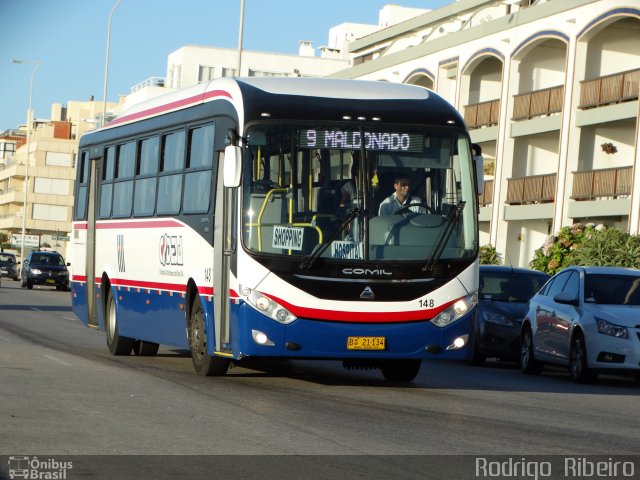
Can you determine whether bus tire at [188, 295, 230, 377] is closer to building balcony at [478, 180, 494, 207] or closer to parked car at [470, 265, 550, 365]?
parked car at [470, 265, 550, 365]

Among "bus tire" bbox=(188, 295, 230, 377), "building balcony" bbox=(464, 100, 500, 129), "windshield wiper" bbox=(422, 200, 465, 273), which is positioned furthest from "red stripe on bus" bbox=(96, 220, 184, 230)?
"building balcony" bbox=(464, 100, 500, 129)

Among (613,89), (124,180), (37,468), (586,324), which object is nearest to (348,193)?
(586,324)

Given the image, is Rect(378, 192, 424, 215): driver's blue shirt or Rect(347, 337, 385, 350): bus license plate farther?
Rect(378, 192, 424, 215): driver's blue shirt

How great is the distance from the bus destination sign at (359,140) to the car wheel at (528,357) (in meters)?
6.43

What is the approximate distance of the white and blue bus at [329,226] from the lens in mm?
15812

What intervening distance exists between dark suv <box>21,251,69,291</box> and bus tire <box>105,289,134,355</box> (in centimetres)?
4354

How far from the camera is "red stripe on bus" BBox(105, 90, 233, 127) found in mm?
17312

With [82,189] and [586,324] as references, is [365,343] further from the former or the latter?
[82,189]

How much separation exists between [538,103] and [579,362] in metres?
27.4

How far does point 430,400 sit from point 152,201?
575 centimetres

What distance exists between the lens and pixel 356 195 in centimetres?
1612

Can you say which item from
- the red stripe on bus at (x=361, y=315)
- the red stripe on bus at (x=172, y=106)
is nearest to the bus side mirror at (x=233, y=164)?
the red stripe on bus at (x=172, y=106)

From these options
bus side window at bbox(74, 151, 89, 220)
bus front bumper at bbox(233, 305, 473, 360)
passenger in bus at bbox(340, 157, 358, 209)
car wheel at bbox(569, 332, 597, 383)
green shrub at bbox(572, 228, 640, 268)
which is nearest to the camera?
bus front bumper at bbox(233, 305, 473, 360)

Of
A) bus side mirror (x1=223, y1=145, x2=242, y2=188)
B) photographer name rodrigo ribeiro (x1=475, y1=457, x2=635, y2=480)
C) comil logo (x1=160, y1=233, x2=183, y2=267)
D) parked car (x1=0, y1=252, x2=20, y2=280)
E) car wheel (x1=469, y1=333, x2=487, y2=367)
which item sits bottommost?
parked car (x1=0, y1=252, x2=20, y2=280)
